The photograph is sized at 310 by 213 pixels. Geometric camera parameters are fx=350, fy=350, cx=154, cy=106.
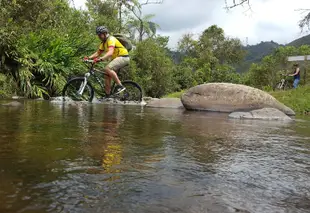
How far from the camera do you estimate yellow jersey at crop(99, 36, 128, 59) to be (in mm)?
7704

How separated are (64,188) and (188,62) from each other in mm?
34761

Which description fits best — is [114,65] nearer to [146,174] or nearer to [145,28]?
[146,174]

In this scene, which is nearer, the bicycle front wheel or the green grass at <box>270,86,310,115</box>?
the bicycle front wheel

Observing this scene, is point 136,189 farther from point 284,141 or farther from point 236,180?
point 284,141

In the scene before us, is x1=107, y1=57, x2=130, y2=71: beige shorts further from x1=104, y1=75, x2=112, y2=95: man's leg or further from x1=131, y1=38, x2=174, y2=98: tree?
x1=131, y1=38, x2=174, y2=98: tree

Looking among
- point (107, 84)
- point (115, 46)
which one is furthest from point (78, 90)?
point (115, 46)

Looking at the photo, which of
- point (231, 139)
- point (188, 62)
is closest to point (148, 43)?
point (188, 62)

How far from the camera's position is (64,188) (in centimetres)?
154

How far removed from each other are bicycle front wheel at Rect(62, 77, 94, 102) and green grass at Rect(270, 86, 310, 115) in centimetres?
597

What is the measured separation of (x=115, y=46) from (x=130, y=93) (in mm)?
1452

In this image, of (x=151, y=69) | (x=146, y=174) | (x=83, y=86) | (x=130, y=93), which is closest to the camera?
(x=146, y=174)

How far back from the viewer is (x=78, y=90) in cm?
837

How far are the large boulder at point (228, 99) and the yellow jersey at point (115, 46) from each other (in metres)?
2.45

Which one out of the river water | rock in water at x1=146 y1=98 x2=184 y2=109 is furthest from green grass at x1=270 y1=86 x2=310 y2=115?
the river water
